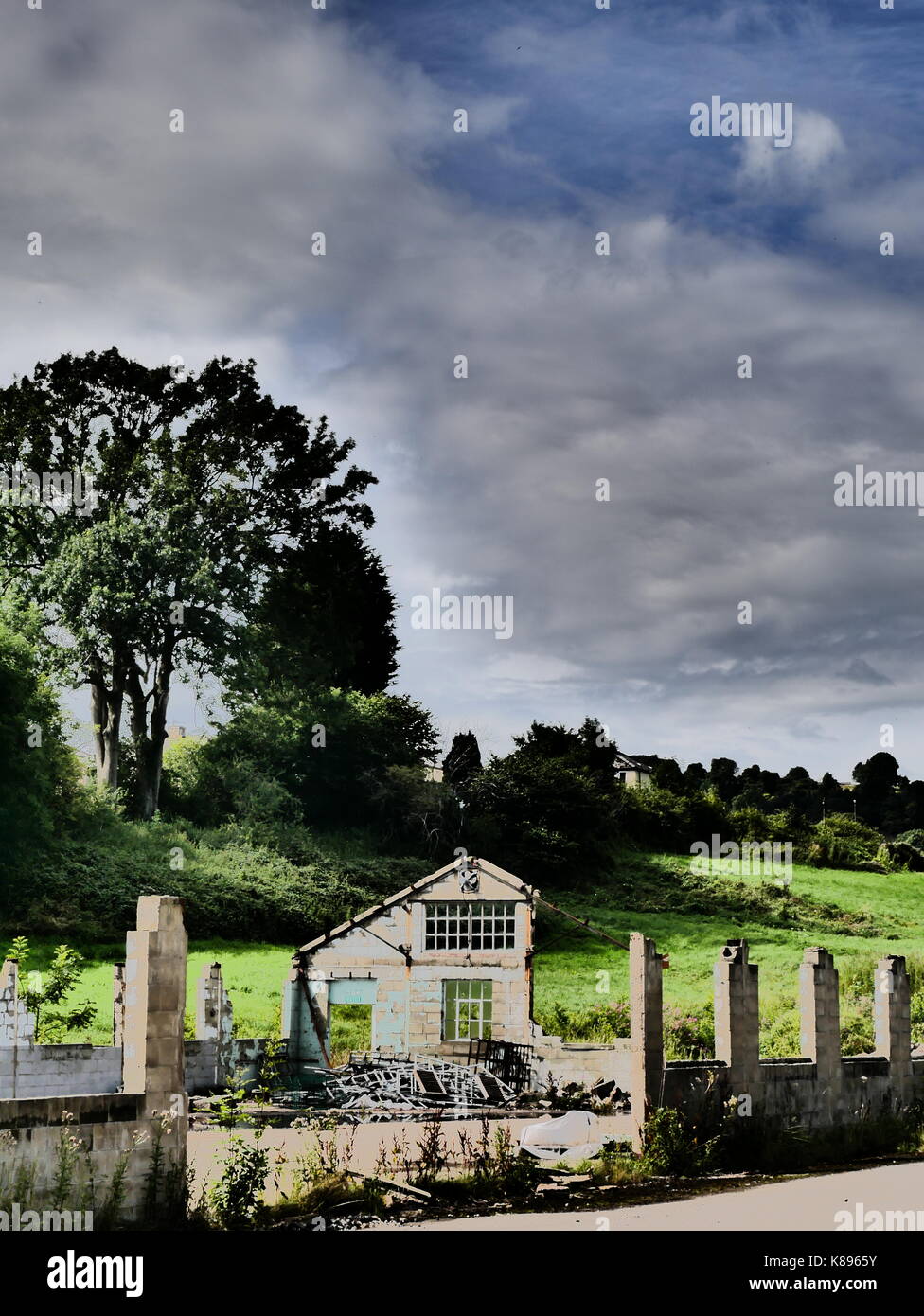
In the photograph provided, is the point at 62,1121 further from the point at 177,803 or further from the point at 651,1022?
the point at 177,803

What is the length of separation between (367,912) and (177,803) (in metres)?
21.9

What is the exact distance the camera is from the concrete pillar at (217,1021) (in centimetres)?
2712

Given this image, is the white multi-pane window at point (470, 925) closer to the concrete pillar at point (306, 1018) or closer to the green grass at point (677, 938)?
the concrete pillar at point (306, 1018)

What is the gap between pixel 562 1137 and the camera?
19344mm

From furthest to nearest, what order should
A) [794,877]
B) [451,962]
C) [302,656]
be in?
[794,877] → [302,656] → [451,962]

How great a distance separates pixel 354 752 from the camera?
2121 inches

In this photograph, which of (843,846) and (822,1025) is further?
(843,846)

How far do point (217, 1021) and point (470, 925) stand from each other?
20.2 feet

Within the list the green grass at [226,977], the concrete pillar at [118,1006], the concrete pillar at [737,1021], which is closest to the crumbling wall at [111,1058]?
the concrete pillar at [118,1006]

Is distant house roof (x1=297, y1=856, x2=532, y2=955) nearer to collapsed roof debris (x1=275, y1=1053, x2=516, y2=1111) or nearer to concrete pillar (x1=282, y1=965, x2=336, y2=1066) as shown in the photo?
concrete pillar (x1=282, y1=965, x2=336, y2=1066)

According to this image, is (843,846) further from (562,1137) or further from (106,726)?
(562,1137)

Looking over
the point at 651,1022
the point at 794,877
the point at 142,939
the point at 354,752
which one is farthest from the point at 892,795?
the point at 142,939

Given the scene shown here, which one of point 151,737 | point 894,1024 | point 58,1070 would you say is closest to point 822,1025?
point 894,1024

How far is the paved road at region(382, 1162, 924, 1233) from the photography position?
14.2 metres
